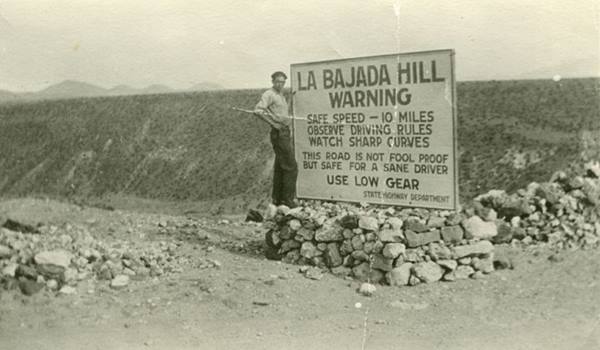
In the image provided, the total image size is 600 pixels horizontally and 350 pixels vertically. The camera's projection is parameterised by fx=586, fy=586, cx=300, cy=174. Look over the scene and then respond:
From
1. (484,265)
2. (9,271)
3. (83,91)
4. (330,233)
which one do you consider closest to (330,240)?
(330,233)

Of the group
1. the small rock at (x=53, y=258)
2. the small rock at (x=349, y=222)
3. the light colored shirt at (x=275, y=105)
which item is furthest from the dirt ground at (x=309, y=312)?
the light colored shirt at (x=275, y=105)

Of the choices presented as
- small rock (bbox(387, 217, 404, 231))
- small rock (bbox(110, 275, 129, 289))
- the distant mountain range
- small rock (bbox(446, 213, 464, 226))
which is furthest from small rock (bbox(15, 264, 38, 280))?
the distant mountain range

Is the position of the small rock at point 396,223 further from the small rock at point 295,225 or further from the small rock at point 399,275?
the small rock at point 295,225

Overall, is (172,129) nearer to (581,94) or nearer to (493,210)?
(581,94)

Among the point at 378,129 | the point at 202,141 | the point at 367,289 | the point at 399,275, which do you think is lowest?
the point at 367,289

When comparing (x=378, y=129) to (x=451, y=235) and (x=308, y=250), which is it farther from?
(x=308, y=250)

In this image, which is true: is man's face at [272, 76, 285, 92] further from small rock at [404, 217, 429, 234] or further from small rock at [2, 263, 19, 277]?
small rock at [2, 263, 19, 277]
